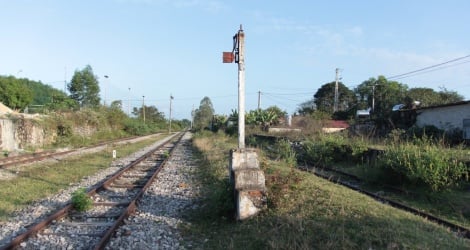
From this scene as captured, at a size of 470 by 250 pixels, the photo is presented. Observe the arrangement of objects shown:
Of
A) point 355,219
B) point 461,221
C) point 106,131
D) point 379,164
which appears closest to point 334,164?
point 379,164

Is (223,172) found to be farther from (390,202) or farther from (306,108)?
(306,108)

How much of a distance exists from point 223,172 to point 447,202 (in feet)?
20.9

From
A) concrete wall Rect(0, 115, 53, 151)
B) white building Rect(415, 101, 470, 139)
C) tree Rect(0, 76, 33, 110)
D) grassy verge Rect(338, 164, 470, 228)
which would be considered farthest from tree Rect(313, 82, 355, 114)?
grassy verge Rect(338, 164, 470, 228)

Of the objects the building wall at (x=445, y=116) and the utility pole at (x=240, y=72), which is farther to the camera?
the building wall at (x=445, y=116)

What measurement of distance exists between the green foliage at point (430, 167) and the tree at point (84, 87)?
224 ft

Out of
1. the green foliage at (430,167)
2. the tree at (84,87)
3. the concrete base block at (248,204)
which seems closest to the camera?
the concrete base block at (248,204)

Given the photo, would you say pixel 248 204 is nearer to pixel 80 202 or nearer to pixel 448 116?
pixel 80 202

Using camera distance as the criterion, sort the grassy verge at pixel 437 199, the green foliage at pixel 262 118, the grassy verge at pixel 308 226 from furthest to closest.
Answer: the green foliage at pixel 262 118
the grassy verge at pixel 437 199
the grassy verge at pixel 308 226

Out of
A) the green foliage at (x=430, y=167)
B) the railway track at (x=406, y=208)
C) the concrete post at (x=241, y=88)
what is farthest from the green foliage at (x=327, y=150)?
the concrete post at (x=241, y=88)

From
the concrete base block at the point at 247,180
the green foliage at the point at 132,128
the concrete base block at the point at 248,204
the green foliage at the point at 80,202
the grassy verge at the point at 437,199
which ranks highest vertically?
the green foliage at the point at 132,128

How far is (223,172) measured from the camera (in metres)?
13.5

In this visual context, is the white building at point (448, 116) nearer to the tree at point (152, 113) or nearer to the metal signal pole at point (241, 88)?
the metal signal pole at point (241, 88)

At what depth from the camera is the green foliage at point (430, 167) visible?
11211 millimetres

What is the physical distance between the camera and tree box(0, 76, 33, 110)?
230 feet
